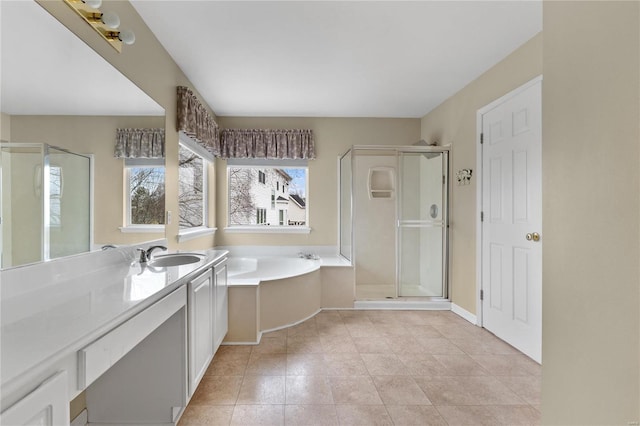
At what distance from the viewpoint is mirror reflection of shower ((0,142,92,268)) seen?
3.66 feet

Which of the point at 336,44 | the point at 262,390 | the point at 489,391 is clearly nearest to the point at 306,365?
the point at 262,390

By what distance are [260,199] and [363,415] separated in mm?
3187

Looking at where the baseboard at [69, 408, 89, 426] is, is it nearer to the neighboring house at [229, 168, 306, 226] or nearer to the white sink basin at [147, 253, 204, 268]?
the white sink basin at [147, 253, 204, 268]

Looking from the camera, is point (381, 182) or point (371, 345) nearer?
point (371, 345)

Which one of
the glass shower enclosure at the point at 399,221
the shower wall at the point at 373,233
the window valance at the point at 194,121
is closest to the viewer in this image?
the window valance at the point at 194,121

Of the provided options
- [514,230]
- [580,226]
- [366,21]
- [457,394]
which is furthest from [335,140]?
[580,226]

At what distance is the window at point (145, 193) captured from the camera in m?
1.90

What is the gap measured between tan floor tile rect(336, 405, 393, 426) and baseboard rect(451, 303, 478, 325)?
178 centimetres

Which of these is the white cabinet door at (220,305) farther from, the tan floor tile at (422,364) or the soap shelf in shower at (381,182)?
the soap shelf in shower at (381,182)

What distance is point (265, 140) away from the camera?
4.16 metres

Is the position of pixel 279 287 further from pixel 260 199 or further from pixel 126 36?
pixel 126 36

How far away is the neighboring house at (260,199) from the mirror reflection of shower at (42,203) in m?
2.80

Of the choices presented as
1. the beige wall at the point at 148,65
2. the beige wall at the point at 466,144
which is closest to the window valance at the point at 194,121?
the beige wall at the point at 148,65

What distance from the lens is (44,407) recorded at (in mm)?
719
